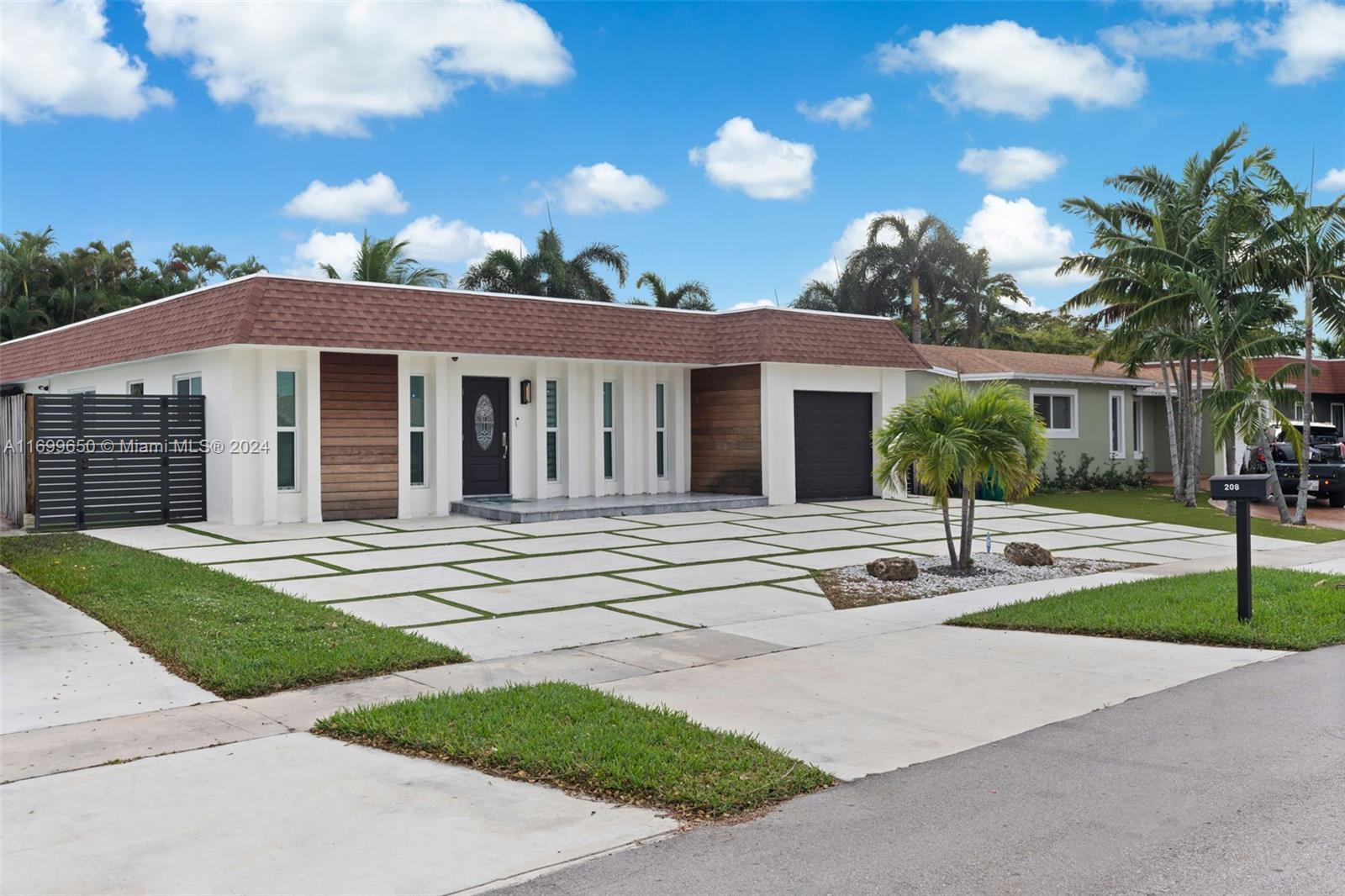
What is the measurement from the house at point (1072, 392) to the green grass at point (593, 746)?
64.9 ft

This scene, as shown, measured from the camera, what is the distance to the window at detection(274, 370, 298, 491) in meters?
17.0

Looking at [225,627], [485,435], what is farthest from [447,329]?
[225,627]

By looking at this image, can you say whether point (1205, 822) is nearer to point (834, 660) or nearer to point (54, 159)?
point (834, 660)

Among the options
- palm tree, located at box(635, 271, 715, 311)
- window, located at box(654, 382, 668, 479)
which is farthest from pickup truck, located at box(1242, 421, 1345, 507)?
palm tree, located at box(635, 271, 715, 311)

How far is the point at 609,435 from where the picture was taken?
69.7ft

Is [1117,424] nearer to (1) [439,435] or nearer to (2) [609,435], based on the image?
(2) [609,435]

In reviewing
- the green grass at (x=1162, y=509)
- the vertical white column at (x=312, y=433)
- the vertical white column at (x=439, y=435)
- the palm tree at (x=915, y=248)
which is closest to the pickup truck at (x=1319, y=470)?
the green grass at (x=1162, y=509)

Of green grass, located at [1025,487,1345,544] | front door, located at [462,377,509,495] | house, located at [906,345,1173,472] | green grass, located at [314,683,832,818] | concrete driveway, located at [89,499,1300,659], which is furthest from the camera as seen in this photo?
house, located at [906,345,1173,472]

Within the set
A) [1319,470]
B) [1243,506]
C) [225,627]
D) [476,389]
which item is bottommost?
[225,627]

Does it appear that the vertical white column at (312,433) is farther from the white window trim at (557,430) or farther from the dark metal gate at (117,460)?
the white window trim at (557,430)

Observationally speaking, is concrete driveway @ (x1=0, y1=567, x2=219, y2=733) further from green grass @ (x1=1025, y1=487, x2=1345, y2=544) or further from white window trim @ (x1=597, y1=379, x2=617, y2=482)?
green grass @ (x1=1025, y1=487, x2=1345, y2=544)

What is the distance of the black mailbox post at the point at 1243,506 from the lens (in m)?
8.59

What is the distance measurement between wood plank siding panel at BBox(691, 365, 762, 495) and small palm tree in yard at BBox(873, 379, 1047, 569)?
27.5 ft

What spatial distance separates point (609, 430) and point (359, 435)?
5276 millimetres
